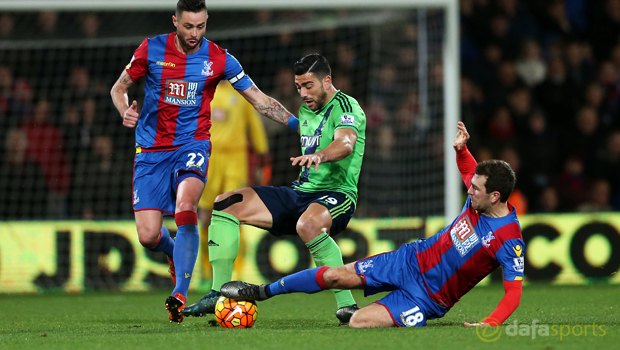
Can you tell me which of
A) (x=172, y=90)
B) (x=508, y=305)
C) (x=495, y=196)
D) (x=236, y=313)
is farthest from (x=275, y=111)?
(x=508, y=305)

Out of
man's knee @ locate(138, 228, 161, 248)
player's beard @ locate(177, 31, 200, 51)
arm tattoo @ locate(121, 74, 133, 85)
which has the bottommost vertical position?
man's knee @ locate(138, 228, 161, 248)

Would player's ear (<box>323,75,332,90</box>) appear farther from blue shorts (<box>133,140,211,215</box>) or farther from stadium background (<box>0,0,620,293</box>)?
stadium background (<box>0,0,620,293</box>)

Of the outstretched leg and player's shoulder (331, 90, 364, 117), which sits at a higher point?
player's shoulder (331, 90, 364, 117)

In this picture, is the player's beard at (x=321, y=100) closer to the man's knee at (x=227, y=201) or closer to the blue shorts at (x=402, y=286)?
the man's knee at (x=227, y=201)

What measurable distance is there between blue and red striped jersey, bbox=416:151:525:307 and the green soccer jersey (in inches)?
37.0

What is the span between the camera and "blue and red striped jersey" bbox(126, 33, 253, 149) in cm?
561

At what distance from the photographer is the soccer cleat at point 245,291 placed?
15.2ft

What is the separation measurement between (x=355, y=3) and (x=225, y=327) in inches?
190

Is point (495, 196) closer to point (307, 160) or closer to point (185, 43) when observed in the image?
point (307, 160)

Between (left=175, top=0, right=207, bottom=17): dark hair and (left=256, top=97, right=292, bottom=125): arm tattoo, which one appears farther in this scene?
(left=256, top=97, right=292, bottom=125): arm tattoo

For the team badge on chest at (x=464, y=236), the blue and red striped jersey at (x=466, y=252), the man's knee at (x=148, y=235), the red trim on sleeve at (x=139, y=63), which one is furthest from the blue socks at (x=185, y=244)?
the team badge on chest at (x=464, y=236)

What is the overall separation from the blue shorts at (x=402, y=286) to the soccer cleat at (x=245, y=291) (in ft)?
1.89

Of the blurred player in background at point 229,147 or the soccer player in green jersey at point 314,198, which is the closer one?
the soccer player in green jersey at point 314,198

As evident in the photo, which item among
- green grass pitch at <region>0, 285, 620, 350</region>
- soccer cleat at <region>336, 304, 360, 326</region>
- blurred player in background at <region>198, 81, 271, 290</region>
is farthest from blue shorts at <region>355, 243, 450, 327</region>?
blurred player in background at <region>198, 81, 271, 290</region>
